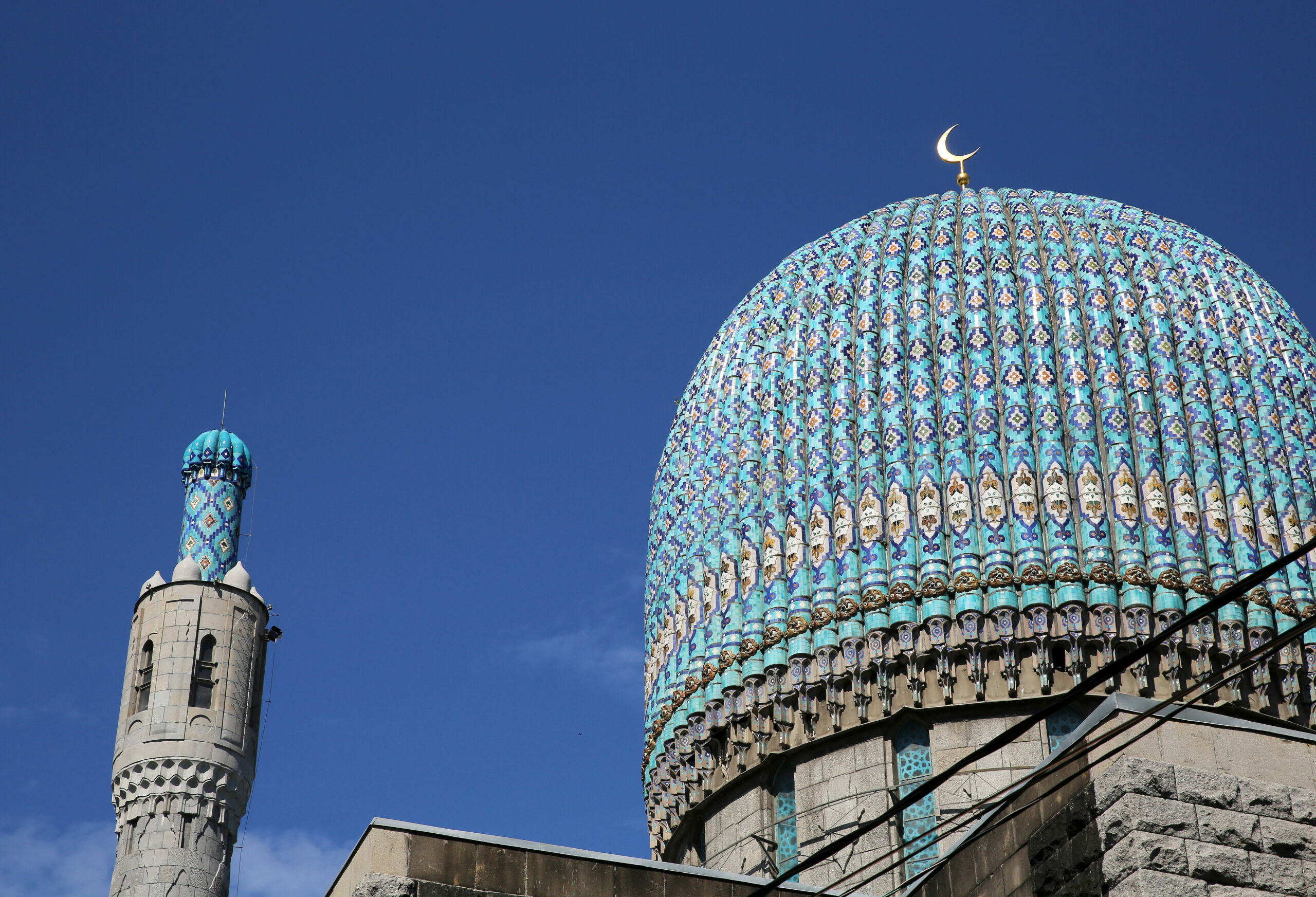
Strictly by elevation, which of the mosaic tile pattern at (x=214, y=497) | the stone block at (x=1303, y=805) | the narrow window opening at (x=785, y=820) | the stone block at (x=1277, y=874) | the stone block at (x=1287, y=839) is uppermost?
the mosaic tile pattern at (x=214, y=497)

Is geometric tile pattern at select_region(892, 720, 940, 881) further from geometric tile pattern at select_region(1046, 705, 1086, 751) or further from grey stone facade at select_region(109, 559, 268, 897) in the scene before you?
grey stone facade at select_region(109, 559, 268, 897)

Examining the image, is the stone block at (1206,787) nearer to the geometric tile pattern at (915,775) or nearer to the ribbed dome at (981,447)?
the geometric tile pattern at (915,775)

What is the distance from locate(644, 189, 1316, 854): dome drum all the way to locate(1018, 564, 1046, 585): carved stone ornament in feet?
0.10

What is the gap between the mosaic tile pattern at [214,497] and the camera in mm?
26281

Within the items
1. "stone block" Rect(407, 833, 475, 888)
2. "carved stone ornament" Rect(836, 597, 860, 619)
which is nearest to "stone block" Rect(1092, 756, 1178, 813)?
"stone block" Rect(407, 833, 475, 888)

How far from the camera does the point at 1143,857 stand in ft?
28.1

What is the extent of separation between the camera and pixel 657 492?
19.3 metres

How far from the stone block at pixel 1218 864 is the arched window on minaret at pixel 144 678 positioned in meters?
18.2

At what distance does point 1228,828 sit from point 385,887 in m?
4.52

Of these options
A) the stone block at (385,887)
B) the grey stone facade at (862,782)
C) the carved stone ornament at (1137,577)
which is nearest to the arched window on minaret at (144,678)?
the grey stone facade at (862,782)

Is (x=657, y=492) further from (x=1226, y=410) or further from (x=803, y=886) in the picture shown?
(x=803, y=886)

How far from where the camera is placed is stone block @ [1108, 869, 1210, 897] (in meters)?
8.49

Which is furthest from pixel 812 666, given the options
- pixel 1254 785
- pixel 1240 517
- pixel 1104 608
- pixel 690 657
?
A: pixel 1254 785

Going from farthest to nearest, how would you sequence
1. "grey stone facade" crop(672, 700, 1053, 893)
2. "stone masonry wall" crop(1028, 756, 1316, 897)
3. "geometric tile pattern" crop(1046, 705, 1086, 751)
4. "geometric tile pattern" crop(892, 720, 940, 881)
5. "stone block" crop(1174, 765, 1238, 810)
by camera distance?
"geometric tile pattern" crop(892, 720, 940, 881)
"geometric tile pattern" crop(1046, 705, 1086, 751)
"grey stone facade" crop(672, 700, 1053, 893)
"stone block" crop(1174, 765, 1238, 810)
"stone masonry wall" crop(1028, 756, 1316, 897)
